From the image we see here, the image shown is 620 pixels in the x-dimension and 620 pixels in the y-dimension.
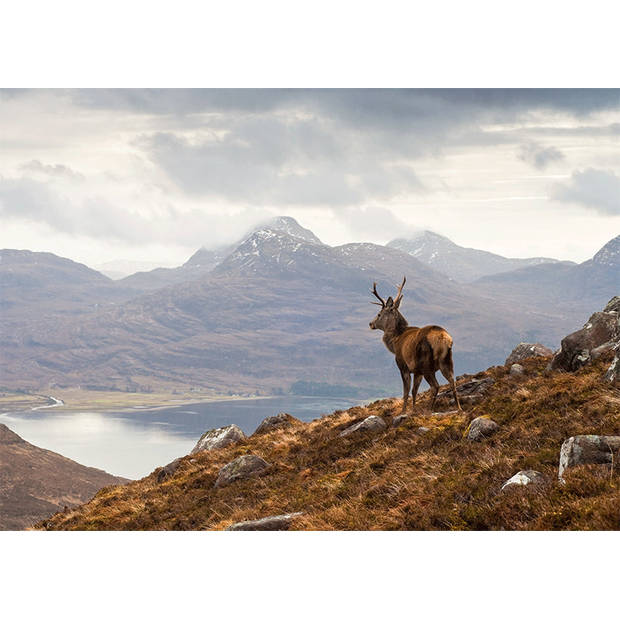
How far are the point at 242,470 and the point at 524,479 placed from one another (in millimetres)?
8850

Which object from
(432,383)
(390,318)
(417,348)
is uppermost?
(390,318)

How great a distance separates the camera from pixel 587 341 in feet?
63.0

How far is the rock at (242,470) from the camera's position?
657 inches

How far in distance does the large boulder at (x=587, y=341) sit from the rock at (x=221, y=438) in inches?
443

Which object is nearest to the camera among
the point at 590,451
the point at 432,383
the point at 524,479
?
the point at 524,479

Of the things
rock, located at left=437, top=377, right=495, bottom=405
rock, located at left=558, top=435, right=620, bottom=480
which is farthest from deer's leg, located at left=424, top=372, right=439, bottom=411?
rock, located at left=558, top=435, right=620, bottom=480

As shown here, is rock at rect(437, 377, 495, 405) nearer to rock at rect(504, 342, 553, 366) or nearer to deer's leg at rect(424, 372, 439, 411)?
deer's leg at rect(424, 372, 439, 411)

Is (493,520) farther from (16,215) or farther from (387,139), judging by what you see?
(16,215)

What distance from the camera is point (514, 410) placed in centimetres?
1467

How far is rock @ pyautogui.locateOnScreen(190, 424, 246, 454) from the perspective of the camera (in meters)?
24.7

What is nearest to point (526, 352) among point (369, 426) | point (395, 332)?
point (395, 332)

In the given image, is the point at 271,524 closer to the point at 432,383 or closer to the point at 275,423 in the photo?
the point at 432,383

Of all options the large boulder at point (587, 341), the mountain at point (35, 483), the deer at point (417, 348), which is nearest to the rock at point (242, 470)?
the deer at point (417, 348)
